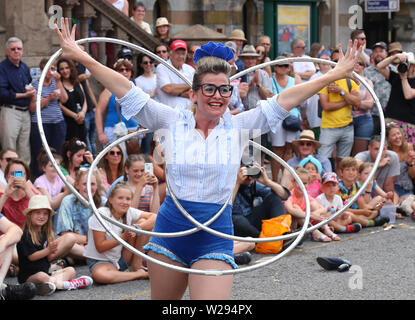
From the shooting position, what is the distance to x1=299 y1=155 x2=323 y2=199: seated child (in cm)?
957

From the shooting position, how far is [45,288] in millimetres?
7004

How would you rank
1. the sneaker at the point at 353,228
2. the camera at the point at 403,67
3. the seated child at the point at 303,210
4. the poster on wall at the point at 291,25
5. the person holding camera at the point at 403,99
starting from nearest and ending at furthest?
1. the seated child at the point at 303,210
2. the sneaker at the point at 353,228
3. the camera at the point at 403,67
4. the person holding camera at the point at 403,99
5. the poster on wall at the point at 291,25

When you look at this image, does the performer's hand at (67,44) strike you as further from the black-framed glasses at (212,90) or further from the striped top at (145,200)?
the striped top at (145,200)

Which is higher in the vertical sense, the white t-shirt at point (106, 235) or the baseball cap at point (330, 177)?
the baseball cap at point (330, 177)

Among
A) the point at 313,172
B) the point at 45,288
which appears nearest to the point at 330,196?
the point at 313,172

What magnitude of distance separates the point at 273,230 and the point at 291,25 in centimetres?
1060

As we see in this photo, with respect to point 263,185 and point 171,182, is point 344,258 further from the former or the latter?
point 171,182

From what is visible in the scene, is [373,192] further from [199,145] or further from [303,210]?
[199,145]

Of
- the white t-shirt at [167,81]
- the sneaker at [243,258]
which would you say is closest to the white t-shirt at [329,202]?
the sneaker at [243,258]

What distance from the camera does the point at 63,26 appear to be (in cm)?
459

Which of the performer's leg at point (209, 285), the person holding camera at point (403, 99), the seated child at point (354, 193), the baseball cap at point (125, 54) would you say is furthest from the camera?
the person holding camera at point (403, 99)

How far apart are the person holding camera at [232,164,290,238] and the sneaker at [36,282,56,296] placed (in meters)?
2.40

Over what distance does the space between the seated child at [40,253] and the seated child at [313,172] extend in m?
3.19

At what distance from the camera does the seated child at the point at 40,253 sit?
7184 mm
